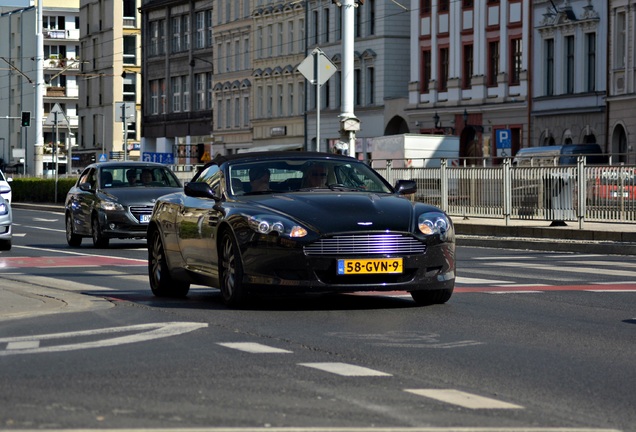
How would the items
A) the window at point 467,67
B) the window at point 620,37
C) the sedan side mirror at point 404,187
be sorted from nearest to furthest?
the sedan side mirror at point 404,187 < the window at point 620,37 < the window at point 467,67

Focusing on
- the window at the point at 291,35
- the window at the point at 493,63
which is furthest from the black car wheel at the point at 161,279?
the window at the point at 291,35

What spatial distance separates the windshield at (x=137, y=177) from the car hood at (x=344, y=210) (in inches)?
607

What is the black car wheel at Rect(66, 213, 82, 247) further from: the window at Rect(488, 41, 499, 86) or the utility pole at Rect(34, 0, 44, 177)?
the utility pole at Rect(34, 0, 44, 177)

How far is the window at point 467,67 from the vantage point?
71.2 metres

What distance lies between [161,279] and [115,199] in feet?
42.1

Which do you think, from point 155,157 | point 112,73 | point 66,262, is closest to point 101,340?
point 66,262

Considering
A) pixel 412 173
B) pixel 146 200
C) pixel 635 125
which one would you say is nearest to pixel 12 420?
pixel 146 200

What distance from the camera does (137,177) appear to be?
29.6 metres

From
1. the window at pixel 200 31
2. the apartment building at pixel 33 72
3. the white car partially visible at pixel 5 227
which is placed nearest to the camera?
the white car partially visible at pixel 5 227

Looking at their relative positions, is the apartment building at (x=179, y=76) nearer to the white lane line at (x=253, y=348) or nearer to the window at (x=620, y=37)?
the window at (x=620, y=37)

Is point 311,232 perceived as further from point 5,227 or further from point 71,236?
point 71,236

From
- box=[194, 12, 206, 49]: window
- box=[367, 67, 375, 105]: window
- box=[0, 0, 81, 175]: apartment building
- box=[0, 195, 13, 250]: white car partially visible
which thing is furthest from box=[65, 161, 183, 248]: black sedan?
box=[0, 0, 81, 175]: apartment building

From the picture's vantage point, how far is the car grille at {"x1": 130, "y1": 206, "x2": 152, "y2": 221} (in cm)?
2831

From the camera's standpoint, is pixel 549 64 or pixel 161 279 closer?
pixel 161 279
